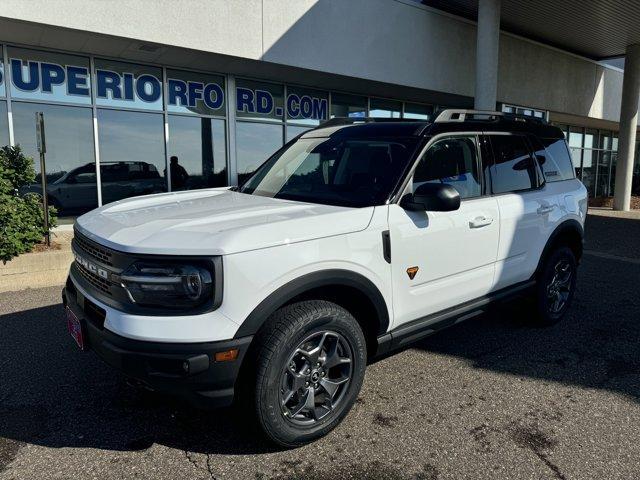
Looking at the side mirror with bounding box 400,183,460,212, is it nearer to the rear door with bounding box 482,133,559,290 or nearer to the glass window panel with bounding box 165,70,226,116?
the rear door with bounding box 482,133,559,290

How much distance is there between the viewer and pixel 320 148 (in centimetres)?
389

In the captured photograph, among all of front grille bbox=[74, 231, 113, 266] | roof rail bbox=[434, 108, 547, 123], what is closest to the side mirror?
roof rail bbox=[434, 108, 547, 123]

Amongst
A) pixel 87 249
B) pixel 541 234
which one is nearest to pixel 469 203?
pixel 541 234

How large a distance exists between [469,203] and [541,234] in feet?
3.65

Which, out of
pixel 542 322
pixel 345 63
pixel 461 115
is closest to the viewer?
pixel 461 115

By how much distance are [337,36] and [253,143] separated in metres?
3.10

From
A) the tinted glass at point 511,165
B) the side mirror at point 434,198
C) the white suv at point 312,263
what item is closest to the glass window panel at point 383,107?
the tinted glass at point 511,165

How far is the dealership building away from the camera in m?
9.02

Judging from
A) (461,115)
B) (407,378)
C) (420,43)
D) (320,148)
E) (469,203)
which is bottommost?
(407,378)

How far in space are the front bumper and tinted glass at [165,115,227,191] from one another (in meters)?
8.94

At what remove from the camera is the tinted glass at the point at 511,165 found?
3.98 meters

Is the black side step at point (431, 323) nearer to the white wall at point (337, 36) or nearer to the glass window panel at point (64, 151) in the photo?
the white wall at point (337, 36)

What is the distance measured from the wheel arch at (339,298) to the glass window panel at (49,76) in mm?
8763

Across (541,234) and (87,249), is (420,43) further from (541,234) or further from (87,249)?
(87,249)
